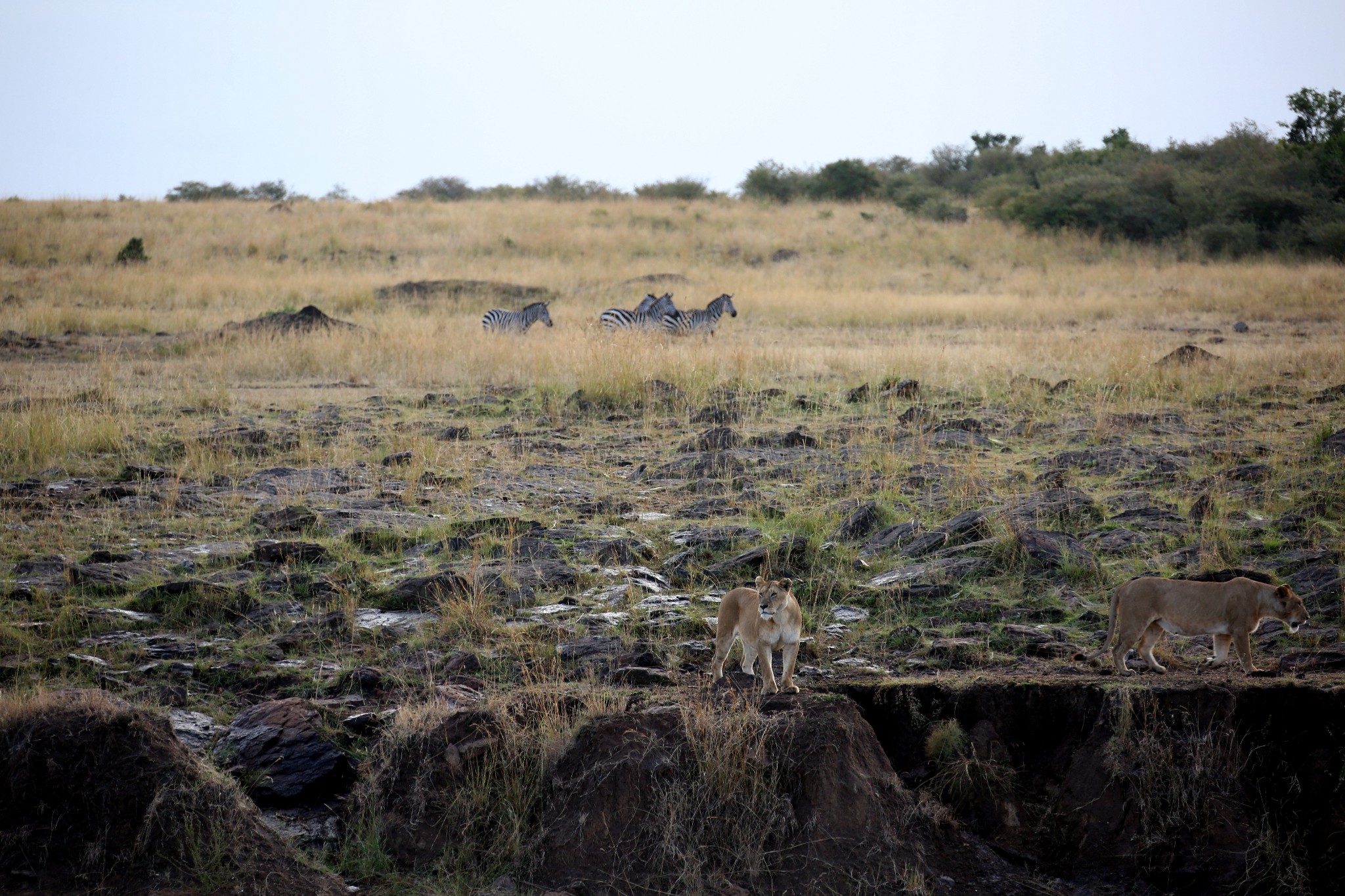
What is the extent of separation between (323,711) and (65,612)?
6.33ft

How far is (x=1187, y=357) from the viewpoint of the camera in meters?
13.0

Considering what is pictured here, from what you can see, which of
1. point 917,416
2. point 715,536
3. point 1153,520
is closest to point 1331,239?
point 917,416

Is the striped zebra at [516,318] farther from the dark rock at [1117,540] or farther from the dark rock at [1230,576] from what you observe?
the dark rock at [1230,576]

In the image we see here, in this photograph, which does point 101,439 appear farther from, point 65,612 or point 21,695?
point 21,695

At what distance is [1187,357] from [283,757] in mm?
11828

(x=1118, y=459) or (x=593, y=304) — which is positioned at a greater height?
(x=593, y=304)

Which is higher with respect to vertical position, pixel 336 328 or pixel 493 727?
pixel 336 328

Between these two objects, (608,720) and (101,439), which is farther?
(101,439)

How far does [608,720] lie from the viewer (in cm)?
450

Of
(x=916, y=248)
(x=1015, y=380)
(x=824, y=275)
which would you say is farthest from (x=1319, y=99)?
(x=1015, y=380)

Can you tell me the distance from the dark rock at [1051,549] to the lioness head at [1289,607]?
1.54 m

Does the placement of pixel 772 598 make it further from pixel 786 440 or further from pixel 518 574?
pixel 786 440

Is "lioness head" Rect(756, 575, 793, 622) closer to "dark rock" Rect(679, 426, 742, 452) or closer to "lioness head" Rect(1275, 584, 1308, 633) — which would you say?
"lioness head" Rect(1275, 584, 1308, 633)

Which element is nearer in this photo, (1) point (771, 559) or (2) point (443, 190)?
(1) point (771, 559)
